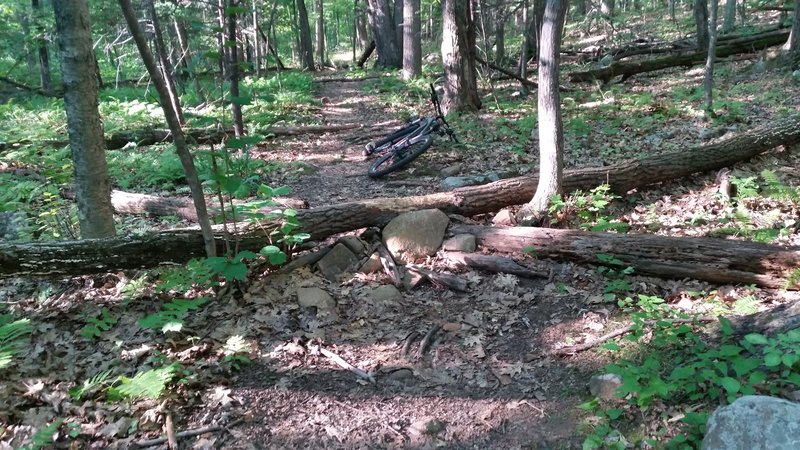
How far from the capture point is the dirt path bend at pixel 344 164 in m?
8.28

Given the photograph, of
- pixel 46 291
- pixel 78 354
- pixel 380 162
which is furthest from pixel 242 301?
pixel 380 162

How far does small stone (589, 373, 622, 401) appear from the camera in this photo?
11.7 ft

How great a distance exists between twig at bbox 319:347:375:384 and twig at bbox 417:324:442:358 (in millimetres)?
533

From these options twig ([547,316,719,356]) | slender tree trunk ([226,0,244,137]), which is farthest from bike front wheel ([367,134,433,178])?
twig ([547,316,719,356])

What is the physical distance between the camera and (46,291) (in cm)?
498

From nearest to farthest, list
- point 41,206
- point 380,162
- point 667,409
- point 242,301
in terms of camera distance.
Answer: point 667,409, point 242,301, point 41,206, point 380,162

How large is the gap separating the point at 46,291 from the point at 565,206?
6006 millimetres

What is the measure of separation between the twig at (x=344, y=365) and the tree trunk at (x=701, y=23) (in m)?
15.8

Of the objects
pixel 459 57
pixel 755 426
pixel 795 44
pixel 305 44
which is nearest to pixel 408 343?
pixel 755 426

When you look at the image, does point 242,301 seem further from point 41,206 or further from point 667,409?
point 41,206

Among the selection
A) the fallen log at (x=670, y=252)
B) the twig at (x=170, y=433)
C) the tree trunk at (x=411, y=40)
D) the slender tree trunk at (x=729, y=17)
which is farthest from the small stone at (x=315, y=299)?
the slender tree trunk at (x=729, y=17)

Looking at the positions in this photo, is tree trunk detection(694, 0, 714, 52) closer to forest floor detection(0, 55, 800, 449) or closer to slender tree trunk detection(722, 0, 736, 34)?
slender tree trunk detection(722, 0, 736, 34)

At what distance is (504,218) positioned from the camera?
668cm

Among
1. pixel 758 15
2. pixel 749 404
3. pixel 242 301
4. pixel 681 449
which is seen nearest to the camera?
pixel 749 404
